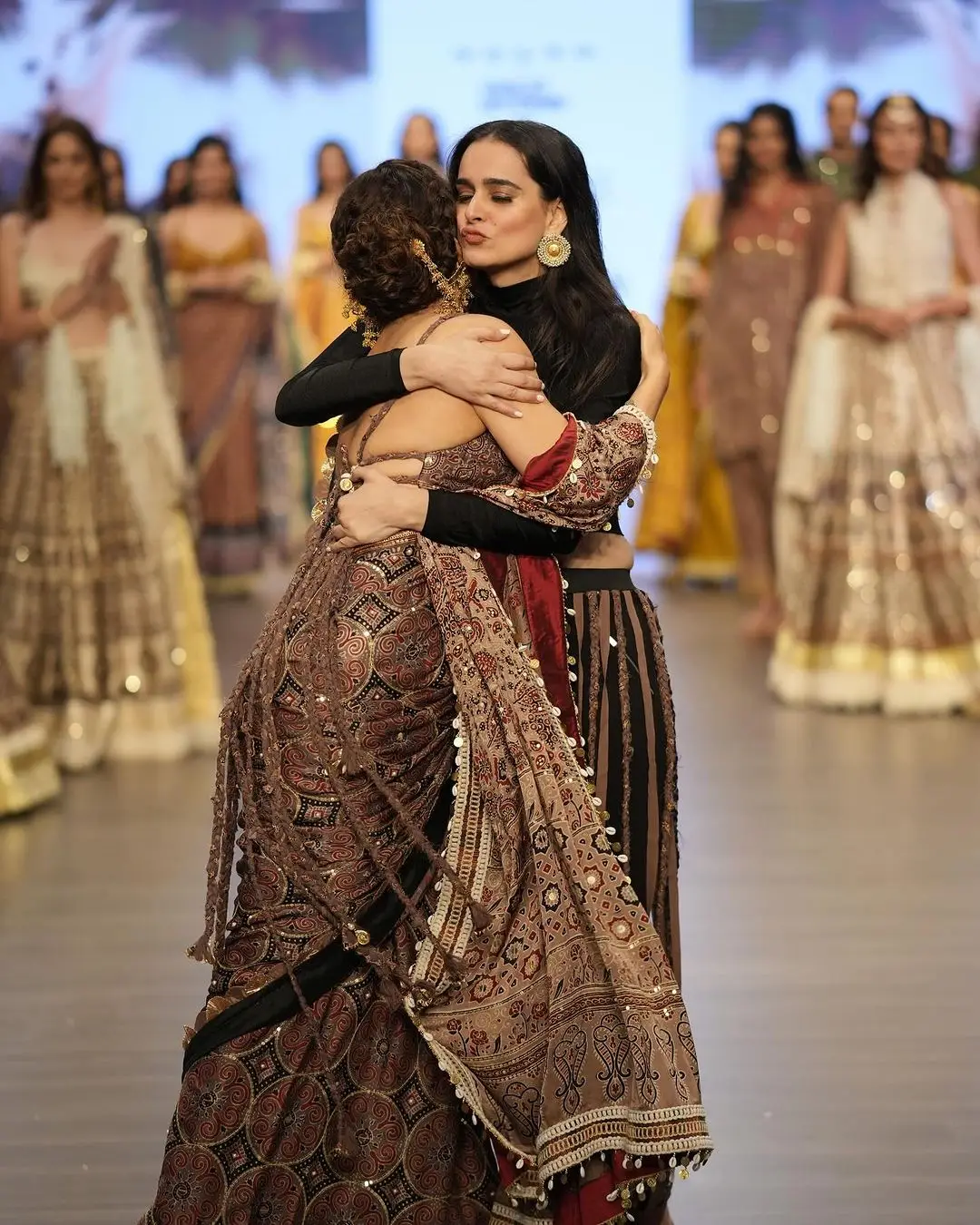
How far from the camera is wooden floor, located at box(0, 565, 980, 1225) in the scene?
318cm

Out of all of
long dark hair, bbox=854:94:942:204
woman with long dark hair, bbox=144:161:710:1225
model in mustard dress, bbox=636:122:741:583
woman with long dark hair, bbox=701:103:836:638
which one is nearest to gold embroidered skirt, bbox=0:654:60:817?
woman with long dark hair, bbox=144:161:710:1225

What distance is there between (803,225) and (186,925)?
15.8 feet

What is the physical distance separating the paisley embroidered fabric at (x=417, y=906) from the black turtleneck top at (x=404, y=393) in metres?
0.04

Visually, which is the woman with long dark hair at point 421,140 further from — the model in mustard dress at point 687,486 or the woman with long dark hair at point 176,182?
the model in mustard dress at point 687,486

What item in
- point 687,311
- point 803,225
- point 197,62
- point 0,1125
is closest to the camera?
point 0,1125

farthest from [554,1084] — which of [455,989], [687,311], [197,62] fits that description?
[197,62]

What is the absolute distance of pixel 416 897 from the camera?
274cm

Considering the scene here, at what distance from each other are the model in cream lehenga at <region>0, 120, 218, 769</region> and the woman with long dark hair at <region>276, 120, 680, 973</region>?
3326mm

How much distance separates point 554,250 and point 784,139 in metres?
5.49

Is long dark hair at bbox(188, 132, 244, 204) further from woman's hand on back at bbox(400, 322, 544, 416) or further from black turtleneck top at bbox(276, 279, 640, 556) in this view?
woman's hand on back at bbox(400, 322, 544, 416)

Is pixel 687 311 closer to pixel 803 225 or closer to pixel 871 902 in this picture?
pixel 803 225

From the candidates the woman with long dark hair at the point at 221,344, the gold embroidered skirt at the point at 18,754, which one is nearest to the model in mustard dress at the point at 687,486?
the woman with long dark hair at the point at 221,344

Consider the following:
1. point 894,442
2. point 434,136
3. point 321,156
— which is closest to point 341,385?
point 894,442

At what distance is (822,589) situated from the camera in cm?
683
